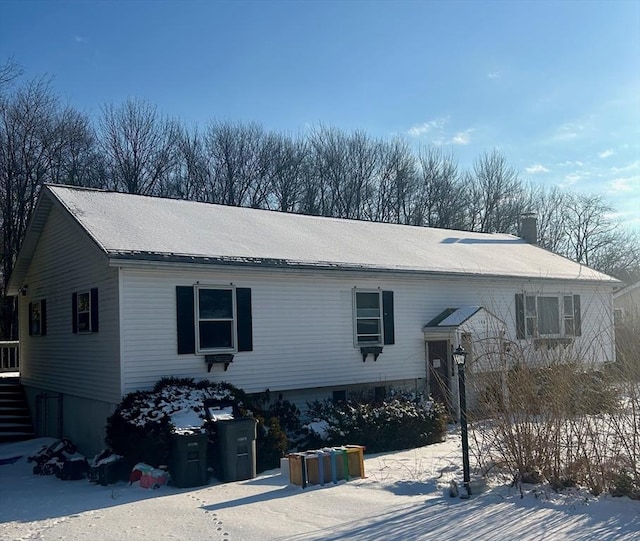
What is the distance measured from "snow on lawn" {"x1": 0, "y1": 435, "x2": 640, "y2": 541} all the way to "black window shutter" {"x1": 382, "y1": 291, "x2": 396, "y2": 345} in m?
5.84

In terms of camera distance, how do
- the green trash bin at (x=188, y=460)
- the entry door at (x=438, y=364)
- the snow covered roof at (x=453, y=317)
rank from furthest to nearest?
the entry door at (x=438, y=364) < the snow covered roof at (x=453, y=317) < the green trash bin at (x=188, y=460)

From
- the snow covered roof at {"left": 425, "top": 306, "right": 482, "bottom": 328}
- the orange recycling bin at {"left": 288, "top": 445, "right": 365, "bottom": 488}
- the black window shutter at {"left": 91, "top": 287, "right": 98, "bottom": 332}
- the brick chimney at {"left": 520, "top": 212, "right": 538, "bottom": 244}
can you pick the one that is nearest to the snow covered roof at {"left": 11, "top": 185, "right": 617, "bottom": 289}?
the snow covered roof at {"left": 425, "top": 306, "right": 482, "bottom": 328}

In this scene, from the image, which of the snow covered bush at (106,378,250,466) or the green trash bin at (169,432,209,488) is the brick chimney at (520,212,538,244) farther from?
the green trash bin at (169,432,209,488)

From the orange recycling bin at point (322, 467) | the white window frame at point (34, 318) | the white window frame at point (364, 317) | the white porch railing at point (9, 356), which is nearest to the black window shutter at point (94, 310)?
the white window frame at point (34, 318)

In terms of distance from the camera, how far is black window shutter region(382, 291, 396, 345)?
16.9 metres

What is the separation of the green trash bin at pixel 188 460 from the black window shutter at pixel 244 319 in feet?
11.5

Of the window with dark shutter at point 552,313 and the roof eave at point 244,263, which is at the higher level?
the roof eave at point 244,263

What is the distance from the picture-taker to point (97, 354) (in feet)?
45.9

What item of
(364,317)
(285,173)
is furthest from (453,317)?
(285,173)

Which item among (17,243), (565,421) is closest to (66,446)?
(565,421)

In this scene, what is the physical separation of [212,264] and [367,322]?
4.77 metres

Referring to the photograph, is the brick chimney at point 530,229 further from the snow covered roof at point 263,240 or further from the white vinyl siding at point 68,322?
the white vinyl siding at point 68,322

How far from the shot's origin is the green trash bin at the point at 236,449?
36.7 ft

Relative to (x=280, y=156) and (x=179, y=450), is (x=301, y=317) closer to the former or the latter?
(x=179, y=450)
